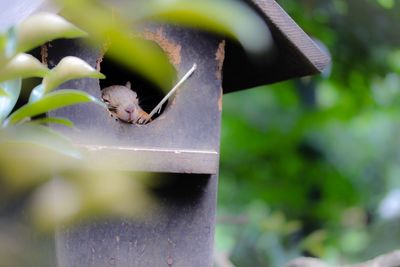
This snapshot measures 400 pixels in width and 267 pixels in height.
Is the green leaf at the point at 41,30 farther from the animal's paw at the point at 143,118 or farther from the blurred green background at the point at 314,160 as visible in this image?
the blurred green background at the point at 314,160

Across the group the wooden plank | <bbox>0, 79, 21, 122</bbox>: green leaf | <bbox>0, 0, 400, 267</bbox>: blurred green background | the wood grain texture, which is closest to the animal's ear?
the wooden plank

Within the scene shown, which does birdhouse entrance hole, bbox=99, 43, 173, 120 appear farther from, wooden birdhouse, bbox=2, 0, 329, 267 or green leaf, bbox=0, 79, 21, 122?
green leaf, bbox=0, 79, 21, 122

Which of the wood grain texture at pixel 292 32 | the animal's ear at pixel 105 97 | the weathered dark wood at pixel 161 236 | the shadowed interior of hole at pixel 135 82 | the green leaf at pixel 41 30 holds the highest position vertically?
the green leaf at pixel 41 30

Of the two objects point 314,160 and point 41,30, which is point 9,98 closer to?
point 41,30

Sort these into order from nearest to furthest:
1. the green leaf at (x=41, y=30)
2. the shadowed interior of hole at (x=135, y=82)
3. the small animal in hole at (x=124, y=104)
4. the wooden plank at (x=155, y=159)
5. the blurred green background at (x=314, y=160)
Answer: the green leaf at (x=41, y=30)
the wooden plank at (x=155, y=159)
the small animal in hole at (x=124, y=104)
the shadowed interior of hole at (x=135, y=82)
the blurred green background at (x=314, y=160)

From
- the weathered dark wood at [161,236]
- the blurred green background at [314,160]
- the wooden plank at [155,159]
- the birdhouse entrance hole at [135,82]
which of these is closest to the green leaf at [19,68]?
the wooden plank at [155,159]
